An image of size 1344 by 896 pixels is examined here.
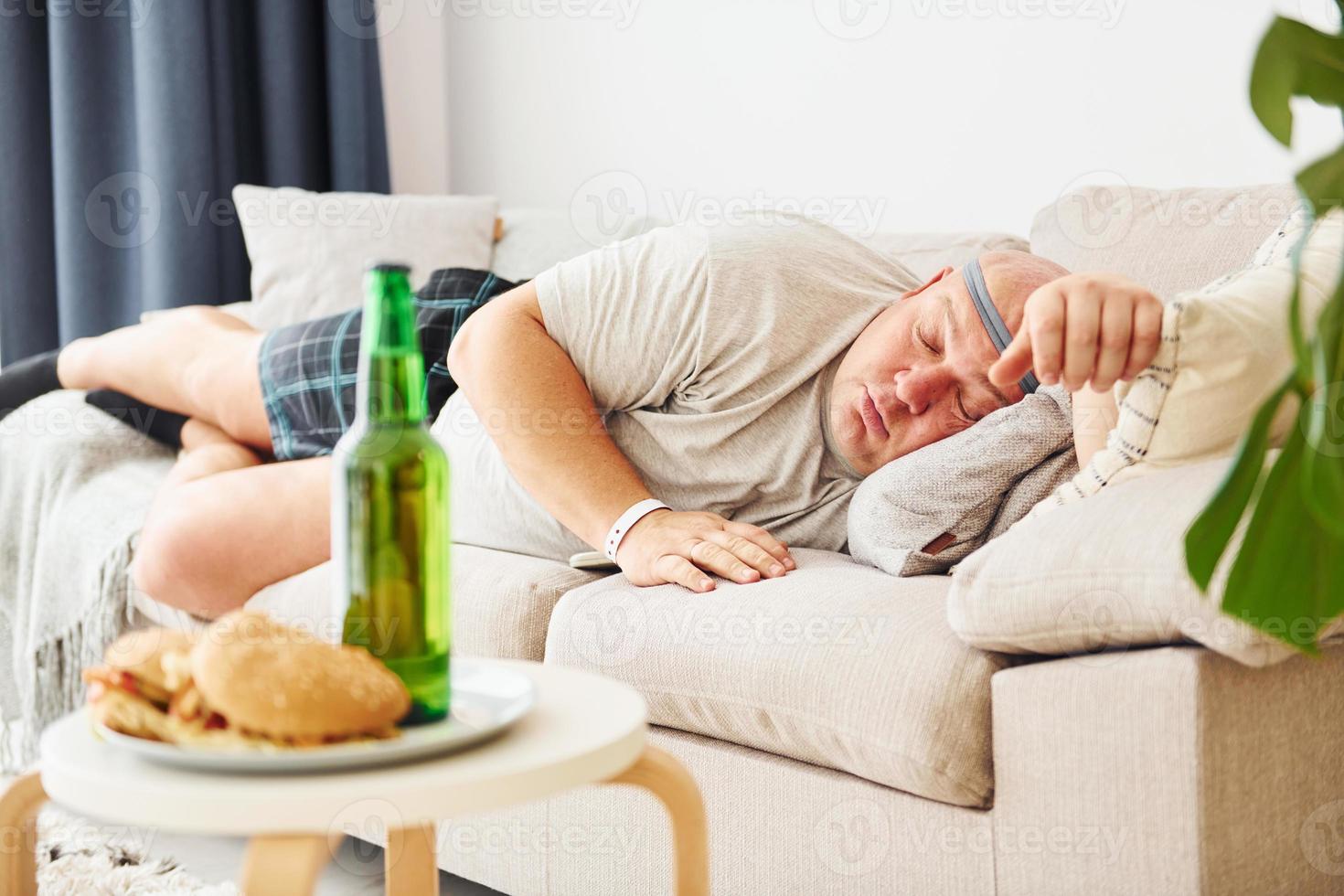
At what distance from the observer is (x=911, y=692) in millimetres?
1140

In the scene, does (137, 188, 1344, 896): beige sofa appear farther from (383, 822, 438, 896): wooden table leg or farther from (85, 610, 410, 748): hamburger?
(85, 610, 410, 748): hamburger

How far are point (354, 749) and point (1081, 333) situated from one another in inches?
26.7

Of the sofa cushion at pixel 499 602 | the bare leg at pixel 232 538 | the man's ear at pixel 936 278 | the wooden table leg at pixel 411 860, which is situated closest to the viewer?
the wooden table leg at pixel 411 860

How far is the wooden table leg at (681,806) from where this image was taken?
0.85 m

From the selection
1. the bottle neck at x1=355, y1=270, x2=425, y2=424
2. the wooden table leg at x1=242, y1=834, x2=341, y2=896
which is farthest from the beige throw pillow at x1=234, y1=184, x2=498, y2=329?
the wooden table leg at x1=242, y1=834, x2=341, y2=896

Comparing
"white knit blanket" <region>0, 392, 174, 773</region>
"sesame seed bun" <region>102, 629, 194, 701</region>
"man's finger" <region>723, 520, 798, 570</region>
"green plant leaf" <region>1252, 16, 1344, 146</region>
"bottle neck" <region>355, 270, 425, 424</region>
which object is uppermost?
"green plant leaf" <region>1252, 16, 1344, 146</region>

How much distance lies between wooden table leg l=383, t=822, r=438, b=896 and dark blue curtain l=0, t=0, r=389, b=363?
2.28 meters

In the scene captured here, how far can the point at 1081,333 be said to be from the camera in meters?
1.06

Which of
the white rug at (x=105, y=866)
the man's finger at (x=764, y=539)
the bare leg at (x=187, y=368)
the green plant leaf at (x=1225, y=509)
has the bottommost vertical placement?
the white rug at (x=105, y=866)

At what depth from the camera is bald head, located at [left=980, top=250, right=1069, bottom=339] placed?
1464 mm

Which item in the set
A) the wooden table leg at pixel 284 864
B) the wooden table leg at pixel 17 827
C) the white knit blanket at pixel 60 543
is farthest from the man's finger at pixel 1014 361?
the white knit blanket at pixel 60 543

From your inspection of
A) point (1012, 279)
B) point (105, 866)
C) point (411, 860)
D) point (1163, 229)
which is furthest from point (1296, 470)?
point (105, 866)

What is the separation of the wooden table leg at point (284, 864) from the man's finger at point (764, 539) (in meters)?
0.84

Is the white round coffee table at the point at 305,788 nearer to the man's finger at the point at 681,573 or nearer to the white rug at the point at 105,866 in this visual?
the man's finger at the point at 681,573
